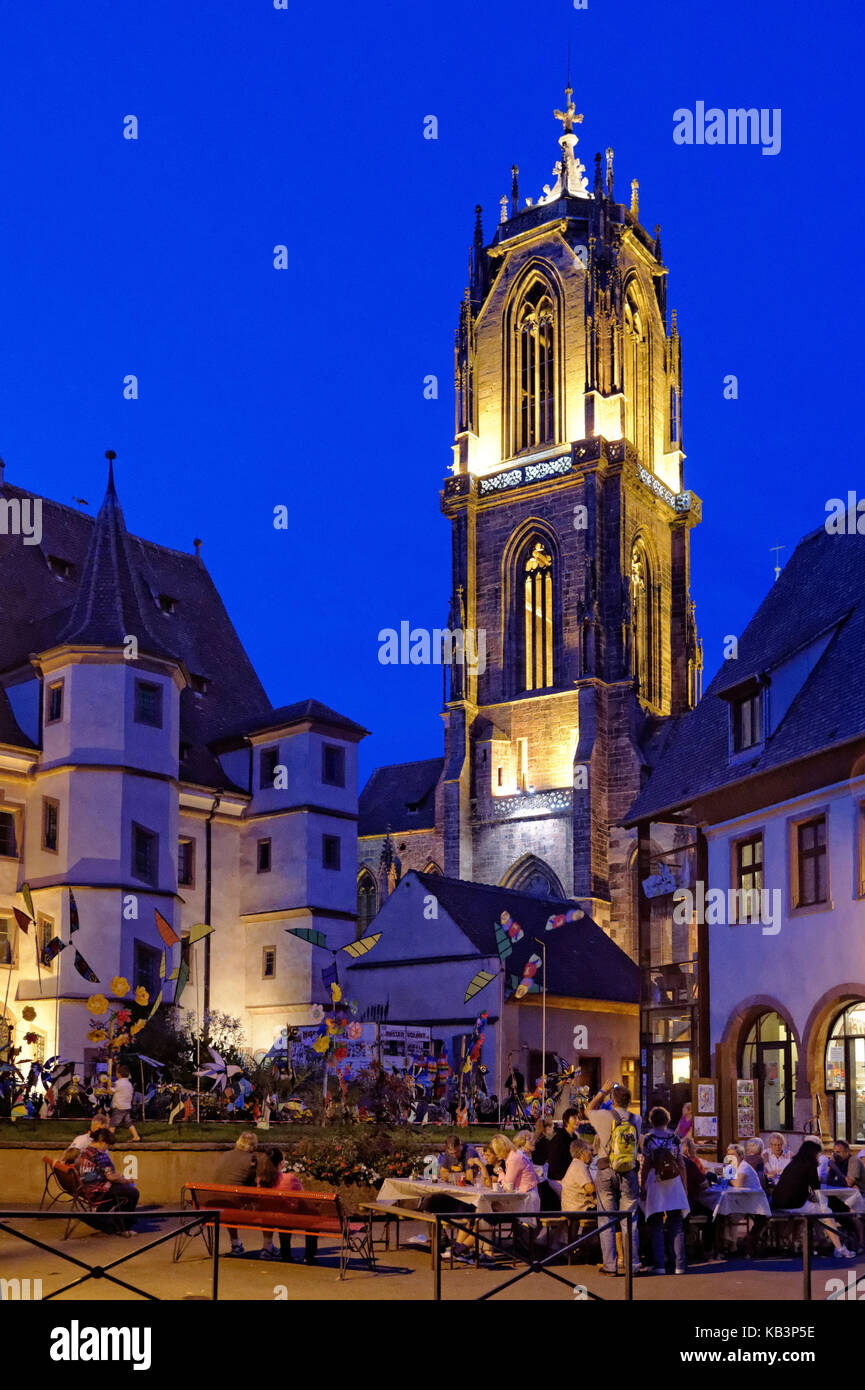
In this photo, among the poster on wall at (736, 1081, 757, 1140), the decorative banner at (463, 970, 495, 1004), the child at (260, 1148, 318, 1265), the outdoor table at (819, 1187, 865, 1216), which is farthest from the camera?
the decorative banner at (463, 970, 495, 1004)

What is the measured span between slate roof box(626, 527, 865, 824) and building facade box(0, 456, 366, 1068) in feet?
48.1

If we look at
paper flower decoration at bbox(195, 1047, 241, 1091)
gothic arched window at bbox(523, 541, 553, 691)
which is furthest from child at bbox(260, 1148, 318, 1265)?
gothic arched window at bbox(523, 541, 553, 691)

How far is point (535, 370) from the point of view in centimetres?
6950

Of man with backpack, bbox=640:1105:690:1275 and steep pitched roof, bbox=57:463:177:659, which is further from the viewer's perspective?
steep pitched roof, bbox=57:463:177:659

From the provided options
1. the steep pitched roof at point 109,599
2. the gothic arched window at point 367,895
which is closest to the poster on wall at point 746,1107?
the steep pitched roof at point 109,599

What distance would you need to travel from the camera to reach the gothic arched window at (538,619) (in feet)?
214

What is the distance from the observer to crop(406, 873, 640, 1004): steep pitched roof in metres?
38.9

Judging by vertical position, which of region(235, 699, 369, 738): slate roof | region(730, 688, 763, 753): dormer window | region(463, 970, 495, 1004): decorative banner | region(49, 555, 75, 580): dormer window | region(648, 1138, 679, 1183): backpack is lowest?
region(648, 1138, 679, 1183): backpack

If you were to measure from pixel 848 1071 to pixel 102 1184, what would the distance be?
1177cm

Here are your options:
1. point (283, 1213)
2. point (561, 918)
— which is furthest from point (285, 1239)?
point (561, 918)

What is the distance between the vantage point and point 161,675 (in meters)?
41.8

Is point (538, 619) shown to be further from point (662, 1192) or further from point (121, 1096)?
point (662, 1192)

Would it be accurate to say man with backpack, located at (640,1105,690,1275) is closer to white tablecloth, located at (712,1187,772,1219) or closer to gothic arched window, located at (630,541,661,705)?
white tablecloth, located at (712,1187,772,1219)
